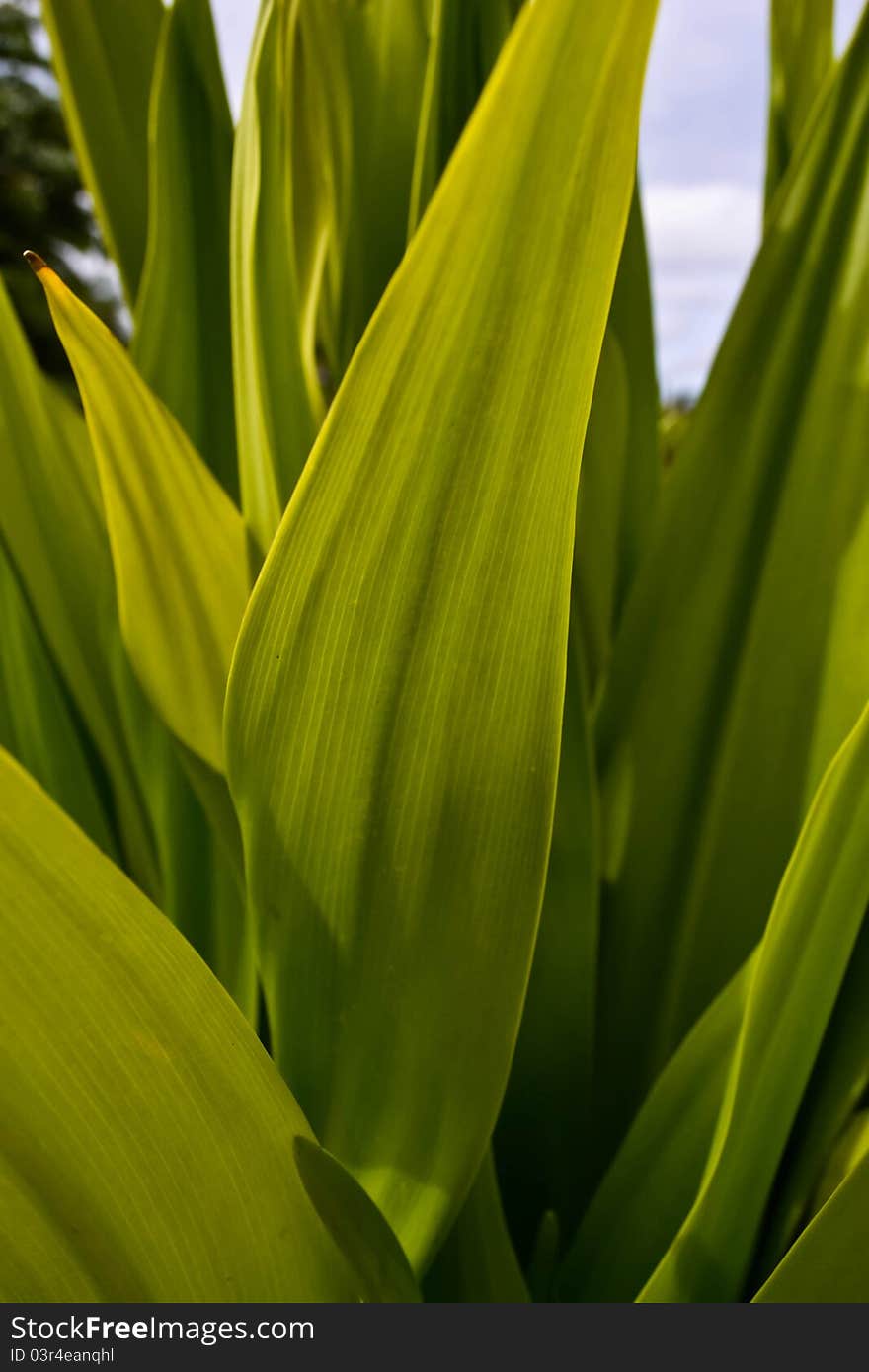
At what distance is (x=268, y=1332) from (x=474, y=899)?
3.1 inches

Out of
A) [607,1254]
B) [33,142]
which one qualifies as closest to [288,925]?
[607,1254]

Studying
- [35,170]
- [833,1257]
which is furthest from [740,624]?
[35,170]

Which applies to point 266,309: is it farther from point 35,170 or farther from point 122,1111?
point 35,170

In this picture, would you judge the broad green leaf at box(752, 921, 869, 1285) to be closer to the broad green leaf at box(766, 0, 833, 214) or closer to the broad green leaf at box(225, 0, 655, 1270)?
the broad green leaf at box(225, 0, 655, 1270)

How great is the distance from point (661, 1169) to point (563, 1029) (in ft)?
0.15

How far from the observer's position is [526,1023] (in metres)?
0.27

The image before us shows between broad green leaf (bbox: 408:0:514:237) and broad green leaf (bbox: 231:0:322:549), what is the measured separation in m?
0.04

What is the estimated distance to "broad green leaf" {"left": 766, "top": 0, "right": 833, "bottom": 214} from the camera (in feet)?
1.25

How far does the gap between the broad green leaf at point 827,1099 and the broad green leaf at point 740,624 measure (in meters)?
0.05

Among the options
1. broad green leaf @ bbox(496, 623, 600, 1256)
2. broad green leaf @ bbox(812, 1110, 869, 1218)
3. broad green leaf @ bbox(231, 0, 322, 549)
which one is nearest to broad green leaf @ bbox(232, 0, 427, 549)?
broad green leaf @ bbox(231, 0, 322, 549)

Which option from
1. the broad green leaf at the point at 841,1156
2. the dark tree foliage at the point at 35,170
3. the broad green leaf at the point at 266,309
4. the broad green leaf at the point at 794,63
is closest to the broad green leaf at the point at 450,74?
the broad green leaf at the point at 266,309

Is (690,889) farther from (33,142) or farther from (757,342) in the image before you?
(33,142)

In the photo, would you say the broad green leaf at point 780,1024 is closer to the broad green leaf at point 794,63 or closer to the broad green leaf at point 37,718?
the broad green leaf at point 37,718

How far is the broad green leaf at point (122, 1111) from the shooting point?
139 millimetres
